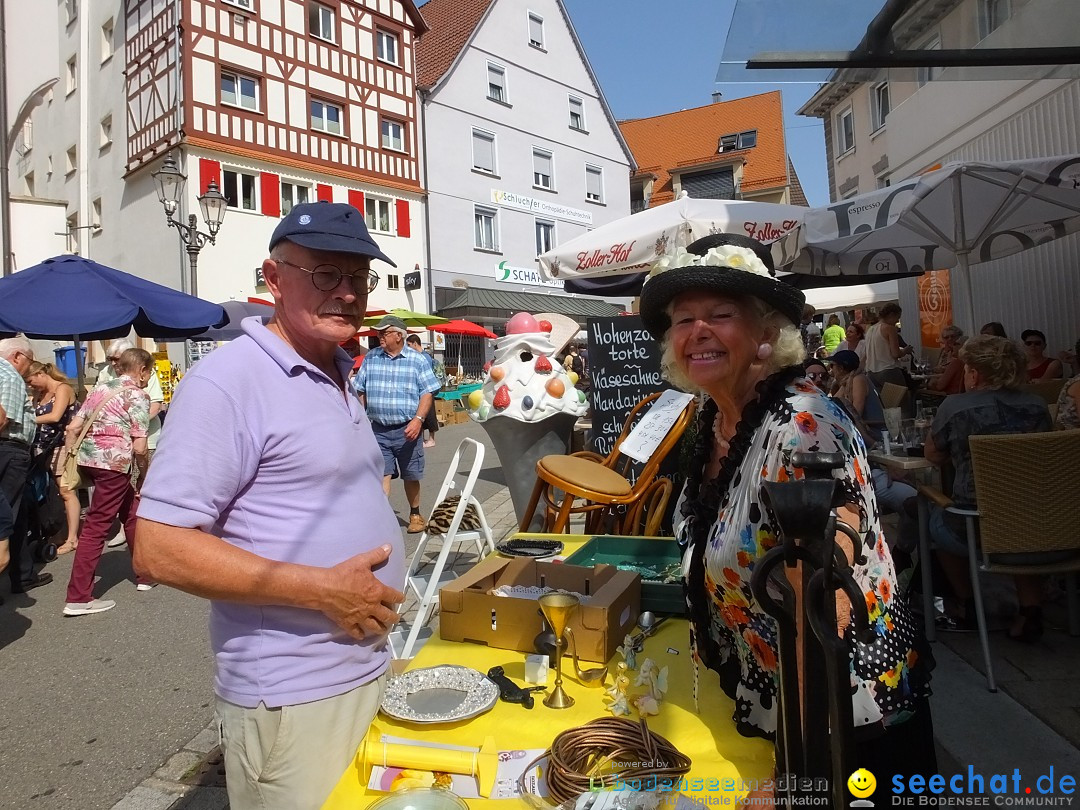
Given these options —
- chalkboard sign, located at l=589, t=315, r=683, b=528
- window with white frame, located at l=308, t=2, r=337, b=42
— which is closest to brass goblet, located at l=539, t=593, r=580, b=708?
chalkboard sign, located at l=589, t=315, r=683, b=528

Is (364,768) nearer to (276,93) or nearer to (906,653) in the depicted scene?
(906,653)

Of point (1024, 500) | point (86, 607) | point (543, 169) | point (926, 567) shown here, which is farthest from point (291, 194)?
point (1024, 500)

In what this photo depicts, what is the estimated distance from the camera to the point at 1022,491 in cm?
328

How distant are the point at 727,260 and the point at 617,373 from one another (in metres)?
4.35

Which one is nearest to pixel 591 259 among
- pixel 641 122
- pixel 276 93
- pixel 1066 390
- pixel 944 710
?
pixel 1066 390

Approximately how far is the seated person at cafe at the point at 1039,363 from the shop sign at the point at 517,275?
18716mm

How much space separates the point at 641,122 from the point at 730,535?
4379 centimetres

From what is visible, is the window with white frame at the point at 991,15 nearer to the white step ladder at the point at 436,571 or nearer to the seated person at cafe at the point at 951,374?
the white step ladder at the point at 436,571

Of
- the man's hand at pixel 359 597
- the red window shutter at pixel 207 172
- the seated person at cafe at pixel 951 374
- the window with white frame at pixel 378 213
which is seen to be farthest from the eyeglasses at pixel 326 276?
the window with white frame at pixel 378 213

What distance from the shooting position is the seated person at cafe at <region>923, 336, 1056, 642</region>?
3.66m

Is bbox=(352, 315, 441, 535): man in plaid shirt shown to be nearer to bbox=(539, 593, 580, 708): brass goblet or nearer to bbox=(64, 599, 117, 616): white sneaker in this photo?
bbox=(64, 599, 117, 616): white sneaker

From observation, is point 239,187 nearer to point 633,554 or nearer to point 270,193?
point 270,193

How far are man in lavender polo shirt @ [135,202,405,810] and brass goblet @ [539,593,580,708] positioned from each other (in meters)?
0.39

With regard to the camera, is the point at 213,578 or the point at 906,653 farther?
the point at 906,653
